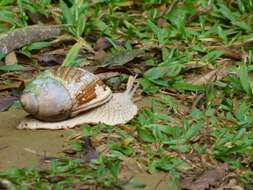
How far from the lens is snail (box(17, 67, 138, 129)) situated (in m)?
4.19

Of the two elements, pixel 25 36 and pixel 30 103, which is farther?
pixel 25 36

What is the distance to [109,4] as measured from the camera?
227 inches

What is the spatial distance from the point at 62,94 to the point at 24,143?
35cm

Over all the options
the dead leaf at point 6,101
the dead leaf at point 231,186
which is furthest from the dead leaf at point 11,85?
the dead leaf at point 231,186

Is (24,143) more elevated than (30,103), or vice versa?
(30,103)

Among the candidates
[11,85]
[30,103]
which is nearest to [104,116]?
[30,103]

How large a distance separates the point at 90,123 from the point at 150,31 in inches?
54.5

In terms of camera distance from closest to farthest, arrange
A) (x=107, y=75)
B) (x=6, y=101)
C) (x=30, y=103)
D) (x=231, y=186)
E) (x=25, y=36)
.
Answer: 1. (x=231, y=186)
2. (x=30, y=103)
3. (x=6, y=101)
4. (x=107, y=75)
5. (x=25, y=36)

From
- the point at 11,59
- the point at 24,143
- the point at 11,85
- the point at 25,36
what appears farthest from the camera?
the point at 25,36

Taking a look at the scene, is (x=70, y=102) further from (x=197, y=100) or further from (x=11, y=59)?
(x=11, y=59)

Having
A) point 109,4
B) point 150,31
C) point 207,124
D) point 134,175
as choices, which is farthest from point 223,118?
point 109,4

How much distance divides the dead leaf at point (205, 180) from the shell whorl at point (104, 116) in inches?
26.4

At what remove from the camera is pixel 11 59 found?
5.08 meters

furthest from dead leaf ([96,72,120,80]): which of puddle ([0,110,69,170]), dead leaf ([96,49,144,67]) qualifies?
puddle ([0,110,69,170])
